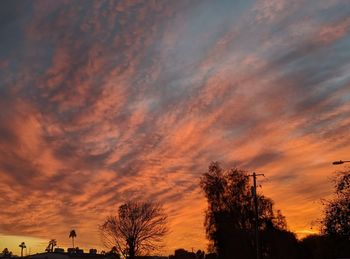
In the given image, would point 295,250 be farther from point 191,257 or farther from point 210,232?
point 191,257

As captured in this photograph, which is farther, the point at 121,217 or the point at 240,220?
the point at 121,217

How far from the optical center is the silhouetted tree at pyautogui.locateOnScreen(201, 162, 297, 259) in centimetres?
6881

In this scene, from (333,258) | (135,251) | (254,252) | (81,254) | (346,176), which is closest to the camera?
(346,176)

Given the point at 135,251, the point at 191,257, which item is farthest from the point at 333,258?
the point at 191,257

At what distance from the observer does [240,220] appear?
236ft

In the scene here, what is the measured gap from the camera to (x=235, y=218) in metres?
71.4

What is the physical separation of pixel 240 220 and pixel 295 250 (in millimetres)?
10803

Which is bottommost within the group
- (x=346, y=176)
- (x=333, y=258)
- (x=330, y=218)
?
(x=333, y=258)

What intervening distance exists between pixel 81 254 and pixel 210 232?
151 feet

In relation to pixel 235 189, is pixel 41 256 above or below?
below

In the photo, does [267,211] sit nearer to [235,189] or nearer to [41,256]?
[235,189]

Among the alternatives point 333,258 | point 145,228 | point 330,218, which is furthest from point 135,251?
point 330,218

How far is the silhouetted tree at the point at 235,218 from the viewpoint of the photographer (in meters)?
68.8

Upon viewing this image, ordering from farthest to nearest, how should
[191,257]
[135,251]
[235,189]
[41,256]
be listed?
1. [191,257]
2. [41,256]
3. [135,251]
4. [235,189]
